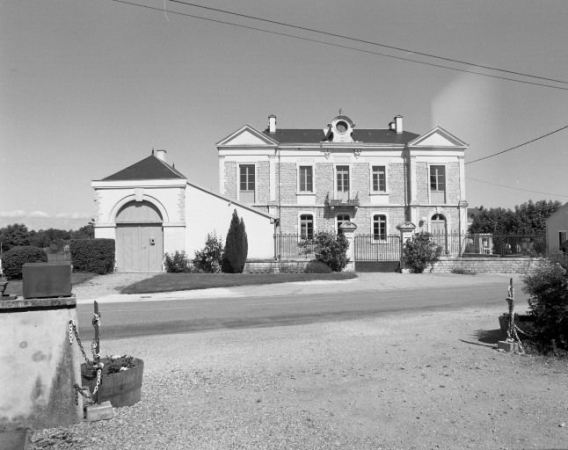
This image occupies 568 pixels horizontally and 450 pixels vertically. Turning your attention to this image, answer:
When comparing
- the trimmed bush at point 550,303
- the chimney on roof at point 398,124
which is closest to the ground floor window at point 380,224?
the chimney on roof at point 398,124

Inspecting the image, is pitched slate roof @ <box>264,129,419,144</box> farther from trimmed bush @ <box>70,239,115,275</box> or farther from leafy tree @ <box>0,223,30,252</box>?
leafy tree @ <box>0,223,30,252</box>

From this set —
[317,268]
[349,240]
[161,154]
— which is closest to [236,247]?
[317,268]

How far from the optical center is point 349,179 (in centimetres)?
3406

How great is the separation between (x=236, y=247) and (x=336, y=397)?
19.1m

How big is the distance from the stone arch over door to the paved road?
10.3m

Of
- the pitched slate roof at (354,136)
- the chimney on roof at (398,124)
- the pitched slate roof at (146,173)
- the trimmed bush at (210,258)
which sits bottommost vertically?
the trimmed bush at (210,258)

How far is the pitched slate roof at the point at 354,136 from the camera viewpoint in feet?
114

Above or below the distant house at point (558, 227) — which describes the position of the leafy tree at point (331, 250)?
below

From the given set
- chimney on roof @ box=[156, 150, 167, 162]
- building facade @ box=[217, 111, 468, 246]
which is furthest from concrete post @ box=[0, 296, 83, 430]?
chimney on roof @ box=[156, 150, 167, 162]

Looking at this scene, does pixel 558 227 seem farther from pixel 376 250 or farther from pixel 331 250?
pixel 331 250

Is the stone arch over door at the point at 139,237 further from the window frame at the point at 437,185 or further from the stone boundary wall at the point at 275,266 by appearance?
the window frame at the point at 437,185

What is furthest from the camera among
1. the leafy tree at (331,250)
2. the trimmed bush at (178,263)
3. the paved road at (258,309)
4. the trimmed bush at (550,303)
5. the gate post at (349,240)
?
the gate post at (349,240)

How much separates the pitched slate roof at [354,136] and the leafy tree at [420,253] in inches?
482

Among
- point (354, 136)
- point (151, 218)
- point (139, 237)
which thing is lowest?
point (139, 237)
